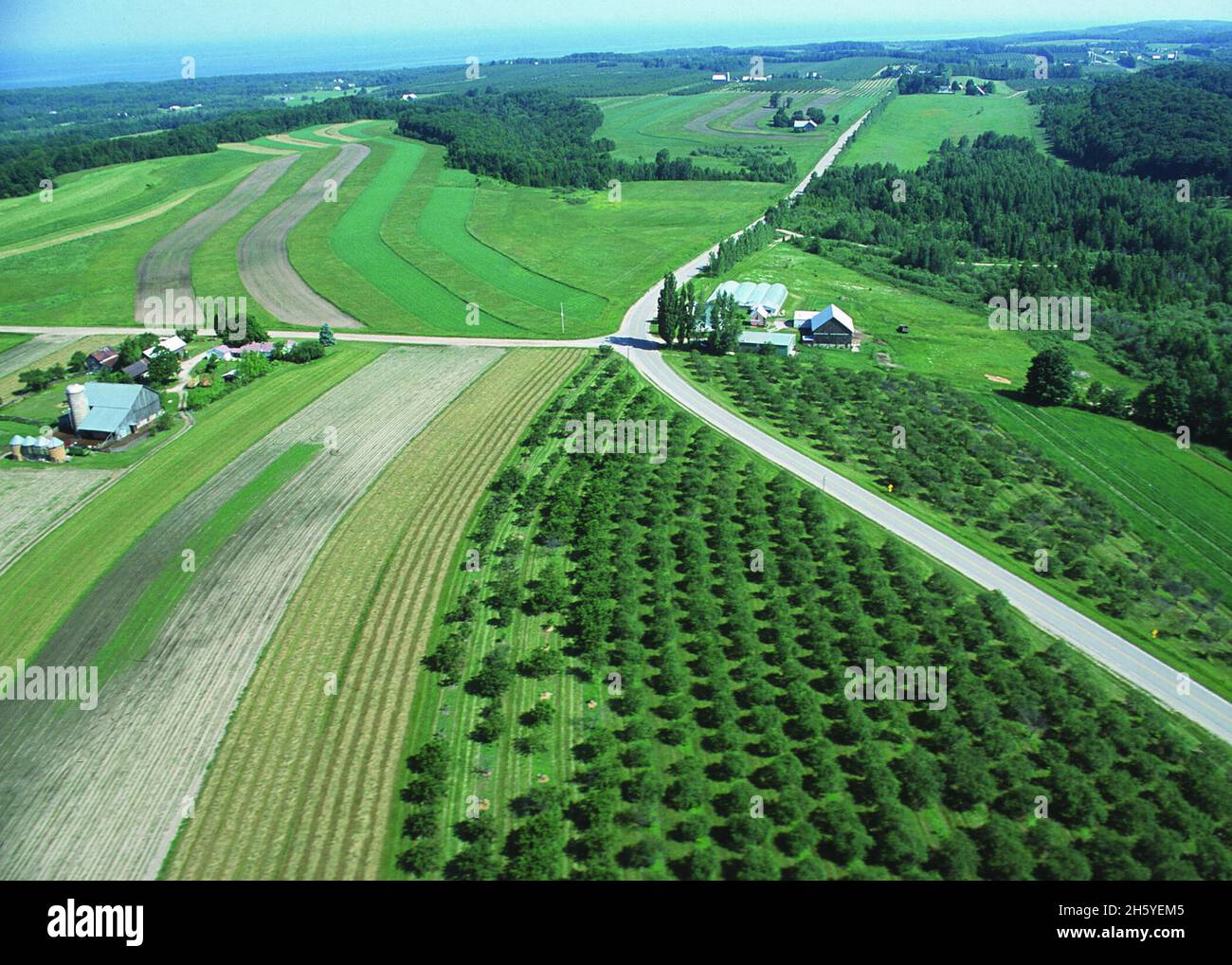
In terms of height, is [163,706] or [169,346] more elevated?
[169,346]

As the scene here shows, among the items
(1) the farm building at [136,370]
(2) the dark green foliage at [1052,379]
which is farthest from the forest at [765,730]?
(1) the farm building at [136,370]

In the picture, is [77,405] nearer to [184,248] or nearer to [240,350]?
[240,350]

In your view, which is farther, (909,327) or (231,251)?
(231,251)

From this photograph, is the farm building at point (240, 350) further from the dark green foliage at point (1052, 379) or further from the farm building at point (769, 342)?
the dark green foliage at point (1052, 379)

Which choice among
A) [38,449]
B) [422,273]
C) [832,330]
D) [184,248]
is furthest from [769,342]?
[184,248]

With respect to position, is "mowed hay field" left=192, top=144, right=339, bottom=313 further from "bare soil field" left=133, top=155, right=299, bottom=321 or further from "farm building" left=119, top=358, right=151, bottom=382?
"farm building" left=119, top=358, right=151, bottom=382

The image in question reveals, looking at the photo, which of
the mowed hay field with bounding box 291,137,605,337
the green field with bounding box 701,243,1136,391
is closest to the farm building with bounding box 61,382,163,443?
the mowed hay field with bounding box 291,137,605,337

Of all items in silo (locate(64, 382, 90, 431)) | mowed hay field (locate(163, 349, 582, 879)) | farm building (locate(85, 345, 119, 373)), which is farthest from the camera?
farm building (locate(85, 345, 119, 373))
